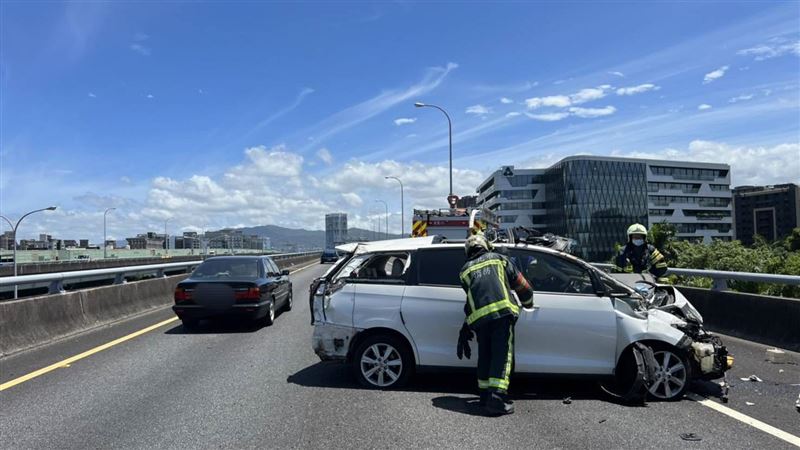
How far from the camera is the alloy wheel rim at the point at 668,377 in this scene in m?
6.07

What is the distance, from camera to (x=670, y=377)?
6102 millimetres

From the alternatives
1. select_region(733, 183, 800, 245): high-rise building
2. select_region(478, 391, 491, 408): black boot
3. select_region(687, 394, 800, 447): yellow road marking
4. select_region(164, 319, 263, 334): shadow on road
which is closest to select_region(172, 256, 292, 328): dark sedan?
select_region(164, 319, 263, 334): shadow on road

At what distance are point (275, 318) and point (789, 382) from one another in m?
9.45

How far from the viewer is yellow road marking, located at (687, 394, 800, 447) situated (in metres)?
4.93

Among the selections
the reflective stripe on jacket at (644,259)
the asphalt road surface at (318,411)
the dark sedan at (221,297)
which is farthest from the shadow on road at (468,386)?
the dark sedan at (221,297)

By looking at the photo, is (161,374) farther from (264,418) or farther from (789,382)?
(789,382)

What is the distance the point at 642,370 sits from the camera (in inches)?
233

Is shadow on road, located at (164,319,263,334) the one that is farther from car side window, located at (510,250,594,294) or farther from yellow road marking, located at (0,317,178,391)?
car side window, located at (510,250,594,294)

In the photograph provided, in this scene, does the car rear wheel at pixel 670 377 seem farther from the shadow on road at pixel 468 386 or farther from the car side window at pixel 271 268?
the car side window at pixel 271 268

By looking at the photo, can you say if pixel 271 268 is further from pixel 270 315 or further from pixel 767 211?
pixel 767 211

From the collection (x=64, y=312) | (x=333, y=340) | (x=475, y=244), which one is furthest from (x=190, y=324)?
(x=475, y=244)

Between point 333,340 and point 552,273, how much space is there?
2520 mm

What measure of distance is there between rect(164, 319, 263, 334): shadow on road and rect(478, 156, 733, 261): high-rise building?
4187 inches

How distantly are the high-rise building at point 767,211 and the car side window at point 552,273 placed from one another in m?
180
